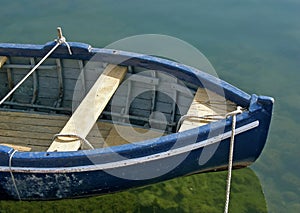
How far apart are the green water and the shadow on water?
0.01 metres

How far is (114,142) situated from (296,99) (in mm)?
3868

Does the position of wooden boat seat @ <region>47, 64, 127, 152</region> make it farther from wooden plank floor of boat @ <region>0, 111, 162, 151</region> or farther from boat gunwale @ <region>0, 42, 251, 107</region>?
wooden plank floor of boat @ <region>0, 111, 162, 151</region>

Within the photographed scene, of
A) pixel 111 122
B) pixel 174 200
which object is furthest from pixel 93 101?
pixel 174 200

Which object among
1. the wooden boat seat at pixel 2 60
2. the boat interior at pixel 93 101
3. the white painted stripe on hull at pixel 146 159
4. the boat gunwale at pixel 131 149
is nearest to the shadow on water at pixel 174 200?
the boat interior at pixel 93 101

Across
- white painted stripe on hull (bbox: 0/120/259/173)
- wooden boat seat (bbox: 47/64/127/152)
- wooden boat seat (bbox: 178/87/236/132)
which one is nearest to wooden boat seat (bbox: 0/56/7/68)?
wooden boat seat (bbox: 47/64/127/152)

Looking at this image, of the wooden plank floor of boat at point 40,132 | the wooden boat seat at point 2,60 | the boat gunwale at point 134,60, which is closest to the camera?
the boat gunwale at point 134,60

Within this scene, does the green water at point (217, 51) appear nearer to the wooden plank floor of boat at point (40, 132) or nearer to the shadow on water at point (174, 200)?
the shadow on water at point (174, 200)

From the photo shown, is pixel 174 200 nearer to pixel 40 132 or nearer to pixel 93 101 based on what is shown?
pixel 93 101

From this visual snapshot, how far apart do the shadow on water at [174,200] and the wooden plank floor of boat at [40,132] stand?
778 mm

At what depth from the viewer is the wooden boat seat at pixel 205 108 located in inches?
207

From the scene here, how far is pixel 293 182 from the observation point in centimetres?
641

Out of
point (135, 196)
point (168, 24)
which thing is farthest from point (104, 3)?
point (135, 196)

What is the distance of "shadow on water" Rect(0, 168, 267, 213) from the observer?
5.75m

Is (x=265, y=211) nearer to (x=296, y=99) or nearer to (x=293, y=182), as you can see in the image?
(x=293, y=182)
